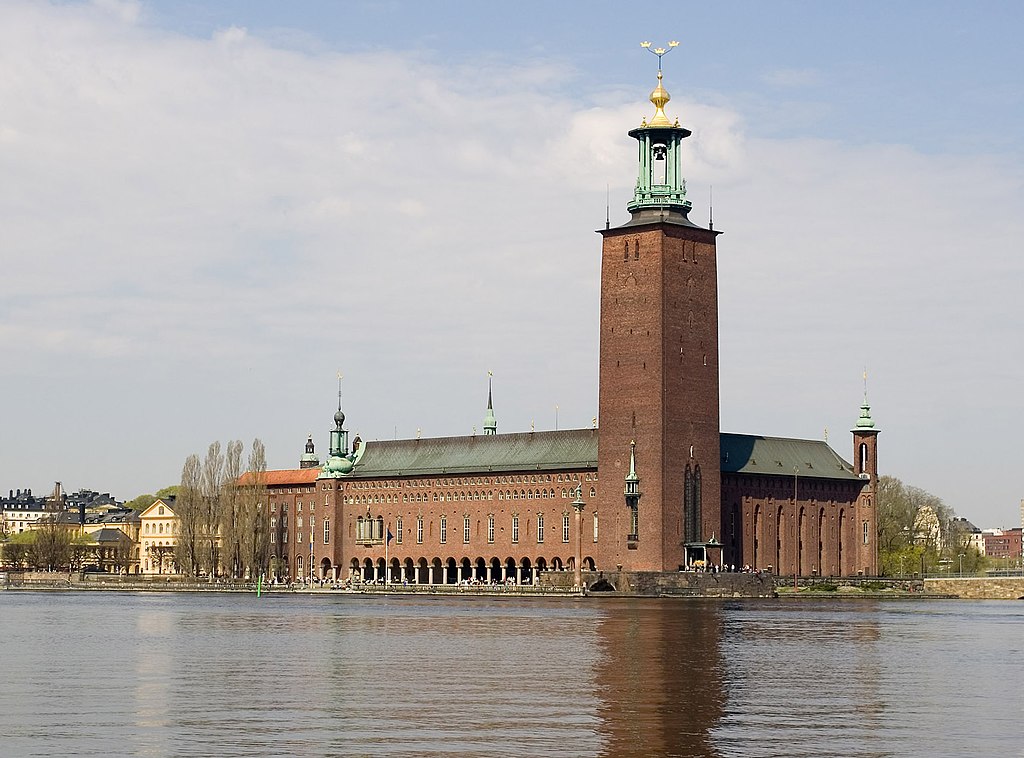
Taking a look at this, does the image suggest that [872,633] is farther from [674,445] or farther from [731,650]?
[674,445]

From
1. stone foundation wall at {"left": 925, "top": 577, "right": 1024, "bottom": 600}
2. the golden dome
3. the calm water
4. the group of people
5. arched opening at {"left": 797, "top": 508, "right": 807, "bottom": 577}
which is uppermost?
the golden dome

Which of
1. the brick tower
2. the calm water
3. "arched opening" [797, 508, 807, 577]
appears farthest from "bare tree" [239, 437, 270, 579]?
the calm water

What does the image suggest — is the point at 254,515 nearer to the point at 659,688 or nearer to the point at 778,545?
the point at 778,545

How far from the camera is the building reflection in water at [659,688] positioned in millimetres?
23203

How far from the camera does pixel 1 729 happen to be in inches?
949

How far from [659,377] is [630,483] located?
20.2ft

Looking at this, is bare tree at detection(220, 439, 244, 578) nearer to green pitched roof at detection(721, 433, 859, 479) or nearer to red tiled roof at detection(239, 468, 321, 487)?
red tiled roof at detection(239, 468, 321, 487)

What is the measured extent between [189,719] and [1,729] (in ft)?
8.32

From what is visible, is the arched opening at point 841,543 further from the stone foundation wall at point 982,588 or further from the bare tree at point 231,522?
the bare tree at point 231,522

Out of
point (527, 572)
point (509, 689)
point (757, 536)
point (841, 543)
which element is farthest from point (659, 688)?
point (841, 543)

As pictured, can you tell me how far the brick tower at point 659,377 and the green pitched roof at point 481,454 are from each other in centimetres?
921

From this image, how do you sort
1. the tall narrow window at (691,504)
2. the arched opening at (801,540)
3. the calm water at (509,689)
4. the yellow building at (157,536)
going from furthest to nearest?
the yellow building at (157,536), the arched opening at (801,540), the tall narrow window at (691,504), the calm water at (509,689)

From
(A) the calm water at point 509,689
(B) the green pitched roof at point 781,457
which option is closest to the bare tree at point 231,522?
(B) the green pitched roof at point 781,457

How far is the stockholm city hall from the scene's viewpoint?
10306 centimetres
